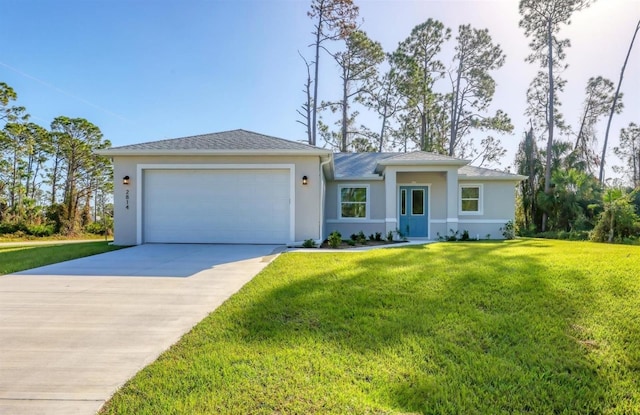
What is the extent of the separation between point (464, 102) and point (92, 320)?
25.5 metres

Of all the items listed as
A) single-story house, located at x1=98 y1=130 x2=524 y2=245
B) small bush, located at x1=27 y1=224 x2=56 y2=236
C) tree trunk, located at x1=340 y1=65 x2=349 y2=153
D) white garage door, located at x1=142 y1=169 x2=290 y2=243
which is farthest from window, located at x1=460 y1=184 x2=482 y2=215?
small bush, located at x1=27 y1=224 x2=56 y2=236

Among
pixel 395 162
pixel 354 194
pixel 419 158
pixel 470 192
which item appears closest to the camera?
pixel 395 162

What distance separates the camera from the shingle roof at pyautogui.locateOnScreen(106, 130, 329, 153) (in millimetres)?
9633

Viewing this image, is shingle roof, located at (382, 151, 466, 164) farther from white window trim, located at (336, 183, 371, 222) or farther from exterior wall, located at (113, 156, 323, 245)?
exterior wall, located at (113, 156, 323, 245)

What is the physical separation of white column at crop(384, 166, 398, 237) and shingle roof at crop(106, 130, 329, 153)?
359 centimetres

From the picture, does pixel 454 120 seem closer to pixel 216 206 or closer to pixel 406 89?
pixel 406 89

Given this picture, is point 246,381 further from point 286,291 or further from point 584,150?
point 584,150

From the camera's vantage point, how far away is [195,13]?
12758mm

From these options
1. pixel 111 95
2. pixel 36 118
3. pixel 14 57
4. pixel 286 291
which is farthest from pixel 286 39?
pixel 36 118

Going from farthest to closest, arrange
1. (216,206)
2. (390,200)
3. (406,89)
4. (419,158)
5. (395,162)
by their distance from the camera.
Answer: (406,89)
(419,158)
(390,200)
(395,162)
(216,206)

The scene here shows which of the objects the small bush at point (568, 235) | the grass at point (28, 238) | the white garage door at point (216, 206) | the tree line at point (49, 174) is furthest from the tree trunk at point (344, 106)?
the grass at point (28, 238)

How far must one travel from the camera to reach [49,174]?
23.3m

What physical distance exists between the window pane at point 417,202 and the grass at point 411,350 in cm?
824

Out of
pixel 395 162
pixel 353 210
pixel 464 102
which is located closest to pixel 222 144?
pixel 353 210
